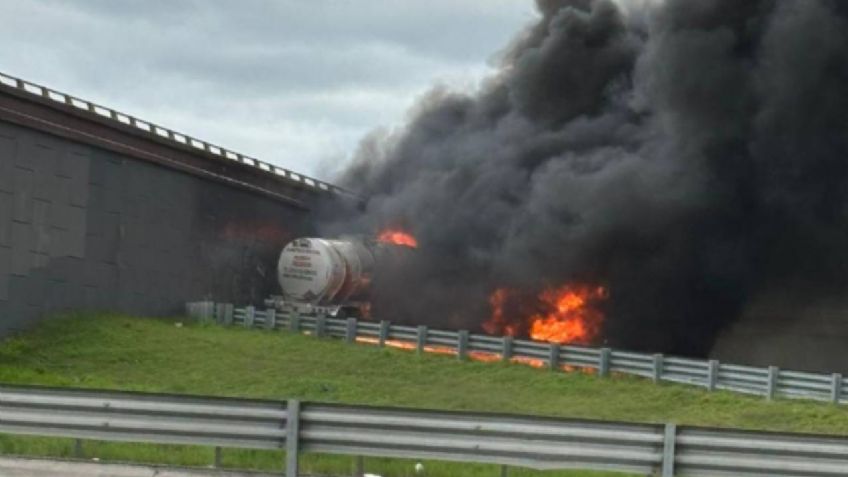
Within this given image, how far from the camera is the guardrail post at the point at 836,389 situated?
27.2m

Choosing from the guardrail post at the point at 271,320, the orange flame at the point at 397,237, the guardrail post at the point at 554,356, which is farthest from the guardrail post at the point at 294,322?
the orange flame at the point at 397,237

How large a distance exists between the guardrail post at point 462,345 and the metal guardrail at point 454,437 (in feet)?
71.8

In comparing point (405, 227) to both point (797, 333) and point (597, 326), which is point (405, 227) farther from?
point (797, 333)

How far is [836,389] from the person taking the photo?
27.3 metres

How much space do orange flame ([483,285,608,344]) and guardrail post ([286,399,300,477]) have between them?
103 feet

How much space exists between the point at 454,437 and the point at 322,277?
31.0m

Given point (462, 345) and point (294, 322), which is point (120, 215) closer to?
point (294, 322)

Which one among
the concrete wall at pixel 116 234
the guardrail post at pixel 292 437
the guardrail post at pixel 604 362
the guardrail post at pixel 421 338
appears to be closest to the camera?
the guardrail post at pixel 292 437

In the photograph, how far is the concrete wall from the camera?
33562 mm

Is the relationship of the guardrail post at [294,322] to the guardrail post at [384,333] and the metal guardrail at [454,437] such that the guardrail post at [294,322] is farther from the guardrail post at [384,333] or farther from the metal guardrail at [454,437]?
the metal guardrail at [454,437]

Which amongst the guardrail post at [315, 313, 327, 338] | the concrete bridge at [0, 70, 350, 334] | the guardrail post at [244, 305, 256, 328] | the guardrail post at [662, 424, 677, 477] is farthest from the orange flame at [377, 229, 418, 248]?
the guardrail post at [662, 424, 677, 477]

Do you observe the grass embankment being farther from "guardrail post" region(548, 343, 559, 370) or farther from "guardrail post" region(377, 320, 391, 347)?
"guardrail post" region(377, 320, 391, 347)

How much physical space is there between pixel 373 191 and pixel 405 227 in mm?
7105

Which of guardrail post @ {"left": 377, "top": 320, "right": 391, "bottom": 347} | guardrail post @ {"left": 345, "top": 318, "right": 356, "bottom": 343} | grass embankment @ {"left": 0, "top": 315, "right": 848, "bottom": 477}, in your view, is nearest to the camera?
grass embankment @ {"left": 0, "top": 315, "right": 848, "bottom": 477}
